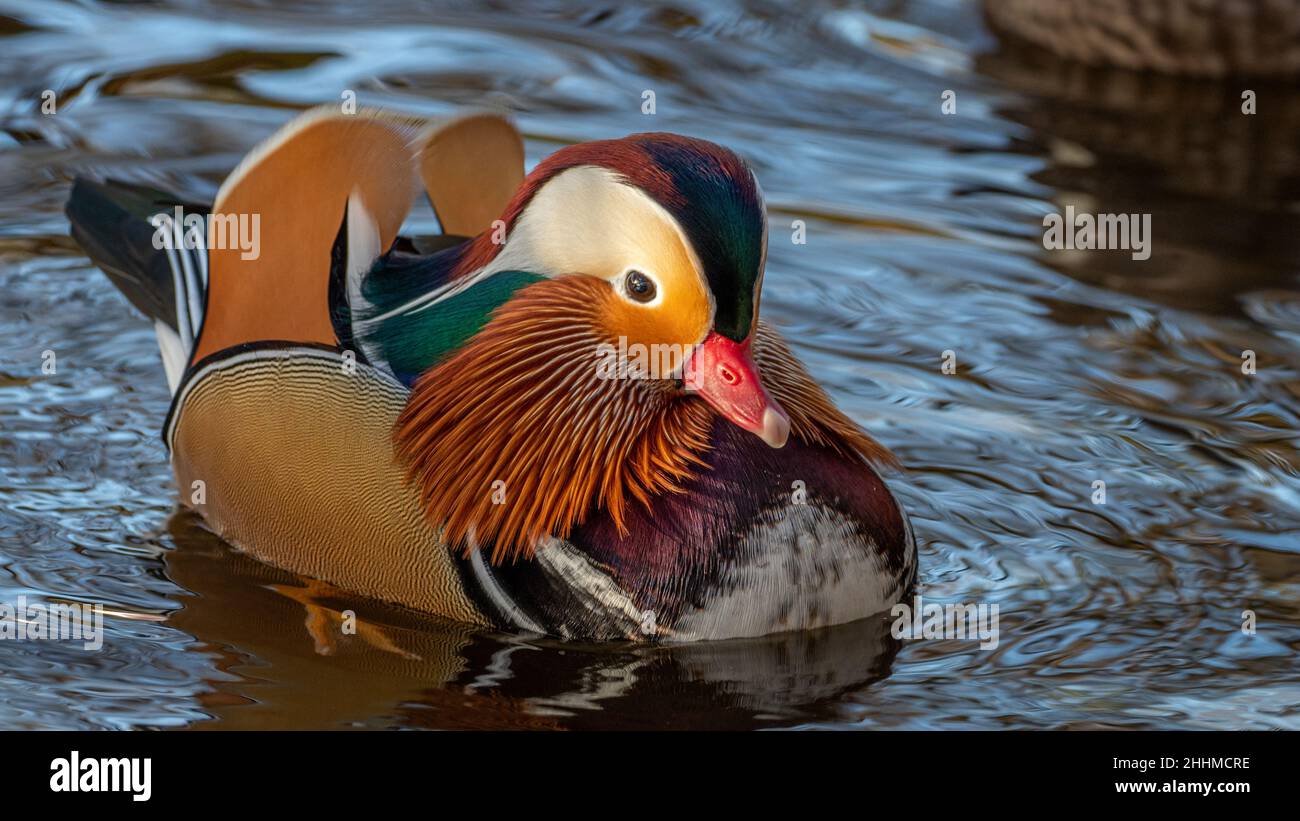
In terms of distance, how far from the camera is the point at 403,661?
4238 mm

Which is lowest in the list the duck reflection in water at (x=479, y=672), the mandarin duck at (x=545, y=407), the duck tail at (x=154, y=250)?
the duck reflection in water at (x=479, y=672)

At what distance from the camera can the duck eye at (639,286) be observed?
4051 mm

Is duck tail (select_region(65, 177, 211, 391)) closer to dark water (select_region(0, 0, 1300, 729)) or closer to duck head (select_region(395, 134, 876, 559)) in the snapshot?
dark water (select_region(0, 0, 1300, 729))

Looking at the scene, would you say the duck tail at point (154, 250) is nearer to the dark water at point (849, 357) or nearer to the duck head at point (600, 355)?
the dark water at point (849, 357)

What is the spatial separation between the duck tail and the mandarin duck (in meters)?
0.26

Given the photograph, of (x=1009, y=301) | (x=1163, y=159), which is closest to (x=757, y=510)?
(x=1009, y=301)

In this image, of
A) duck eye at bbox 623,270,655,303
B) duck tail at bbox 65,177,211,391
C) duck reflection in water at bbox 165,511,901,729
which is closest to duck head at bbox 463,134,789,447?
duck eye at bbox 623,270,655,303

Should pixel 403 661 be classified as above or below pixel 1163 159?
below

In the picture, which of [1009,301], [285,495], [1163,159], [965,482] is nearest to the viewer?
[285,495]

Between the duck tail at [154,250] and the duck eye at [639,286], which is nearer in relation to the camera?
the duck eye at [639,286]

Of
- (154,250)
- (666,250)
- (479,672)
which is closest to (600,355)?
(666,250)

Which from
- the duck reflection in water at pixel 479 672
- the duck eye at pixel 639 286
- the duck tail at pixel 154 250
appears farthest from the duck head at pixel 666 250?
the duck tail at pixel 154 250
